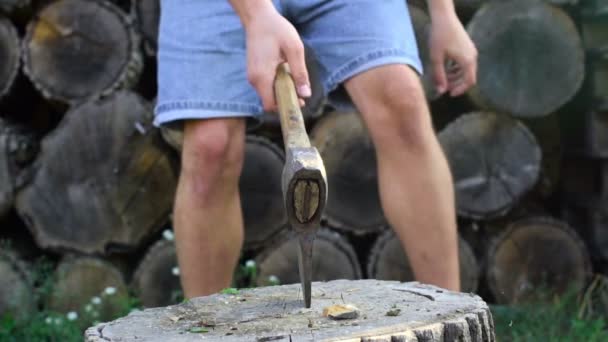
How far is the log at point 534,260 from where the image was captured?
3.39m

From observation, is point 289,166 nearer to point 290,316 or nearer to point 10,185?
point 290,316

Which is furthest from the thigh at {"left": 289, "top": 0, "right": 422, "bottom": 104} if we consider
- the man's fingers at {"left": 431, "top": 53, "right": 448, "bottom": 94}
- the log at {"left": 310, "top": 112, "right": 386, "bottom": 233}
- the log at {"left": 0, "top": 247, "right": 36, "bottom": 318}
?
the log at {"left": 0, "top": 247, "right": 36, "bottom": 318}

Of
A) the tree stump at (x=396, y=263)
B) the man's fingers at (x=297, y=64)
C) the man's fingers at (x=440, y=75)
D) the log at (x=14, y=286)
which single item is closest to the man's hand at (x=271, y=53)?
the man's fingers at (x=297, y=64)

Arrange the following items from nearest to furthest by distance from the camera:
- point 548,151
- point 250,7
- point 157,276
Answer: point 250,7, point 157,276, point 548,151

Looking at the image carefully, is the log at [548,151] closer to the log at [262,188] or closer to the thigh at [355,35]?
the log at [262,188]

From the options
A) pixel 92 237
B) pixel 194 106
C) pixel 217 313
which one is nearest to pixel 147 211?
pixel 92 237

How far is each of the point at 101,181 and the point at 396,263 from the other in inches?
42.7

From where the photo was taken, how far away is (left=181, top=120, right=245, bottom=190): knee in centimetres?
243

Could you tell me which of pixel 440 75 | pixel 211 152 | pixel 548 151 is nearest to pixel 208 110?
pixel 211 152

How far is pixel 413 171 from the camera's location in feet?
7.80

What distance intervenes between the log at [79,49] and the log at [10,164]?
23cm

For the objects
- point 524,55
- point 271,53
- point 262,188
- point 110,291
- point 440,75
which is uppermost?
point 271,53

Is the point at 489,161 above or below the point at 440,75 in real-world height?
below

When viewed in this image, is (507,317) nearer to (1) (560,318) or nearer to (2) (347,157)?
(1) (560,318)
